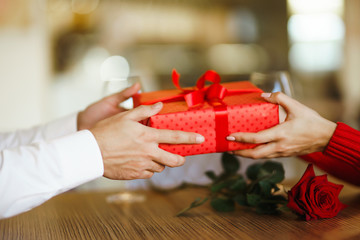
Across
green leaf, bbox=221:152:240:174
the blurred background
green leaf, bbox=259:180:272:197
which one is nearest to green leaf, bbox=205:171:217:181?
green leaf, bbox=221:152:240:174

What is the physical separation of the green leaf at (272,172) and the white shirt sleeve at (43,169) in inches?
12.0

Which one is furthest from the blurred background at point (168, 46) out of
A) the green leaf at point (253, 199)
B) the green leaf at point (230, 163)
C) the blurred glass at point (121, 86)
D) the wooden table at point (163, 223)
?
the green leaf at point (253, 199)

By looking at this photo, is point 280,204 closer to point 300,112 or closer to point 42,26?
point 300,112

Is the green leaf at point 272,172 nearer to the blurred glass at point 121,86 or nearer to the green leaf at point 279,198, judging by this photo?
the green leaf at point 279,198

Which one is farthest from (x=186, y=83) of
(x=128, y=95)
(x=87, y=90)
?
(x=128, y=95)

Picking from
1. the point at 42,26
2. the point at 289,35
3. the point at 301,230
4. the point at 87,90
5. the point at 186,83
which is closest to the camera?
the point at 301,230

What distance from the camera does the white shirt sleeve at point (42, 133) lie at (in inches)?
38.9

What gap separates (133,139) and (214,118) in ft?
0.46

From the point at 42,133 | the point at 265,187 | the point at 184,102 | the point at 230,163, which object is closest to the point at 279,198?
the point at 265,187

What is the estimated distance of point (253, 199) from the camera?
729 mm

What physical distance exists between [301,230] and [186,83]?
2528 millimetres

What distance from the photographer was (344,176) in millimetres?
852

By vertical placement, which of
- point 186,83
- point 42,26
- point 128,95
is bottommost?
point 186,83

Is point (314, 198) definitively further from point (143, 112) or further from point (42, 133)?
point (42, 133)
